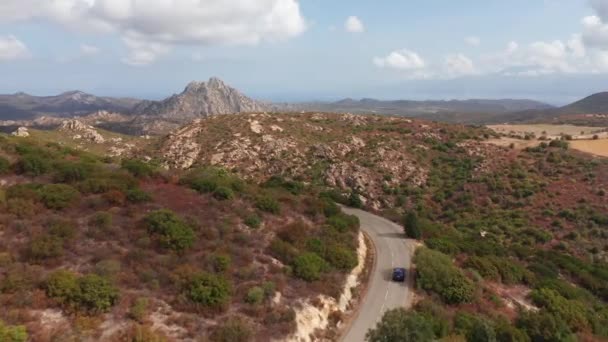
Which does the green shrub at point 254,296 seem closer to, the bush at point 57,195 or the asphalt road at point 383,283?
the asphalt road at point 383,283

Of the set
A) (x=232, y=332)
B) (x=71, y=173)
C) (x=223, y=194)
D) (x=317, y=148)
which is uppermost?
(x=71, y=173)

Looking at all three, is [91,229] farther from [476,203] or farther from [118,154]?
[118,154]

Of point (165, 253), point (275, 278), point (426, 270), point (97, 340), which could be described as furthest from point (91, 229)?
point (426, 270)

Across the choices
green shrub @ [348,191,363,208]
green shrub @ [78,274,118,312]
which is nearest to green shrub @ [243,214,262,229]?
green shrub @ [78,274,118,312]

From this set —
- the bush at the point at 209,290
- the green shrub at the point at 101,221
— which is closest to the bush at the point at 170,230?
the green shrub at the point at 101,221

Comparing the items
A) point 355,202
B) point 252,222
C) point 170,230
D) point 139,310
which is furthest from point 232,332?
point 355,202

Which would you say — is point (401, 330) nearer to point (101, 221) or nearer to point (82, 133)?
point (101, 221)

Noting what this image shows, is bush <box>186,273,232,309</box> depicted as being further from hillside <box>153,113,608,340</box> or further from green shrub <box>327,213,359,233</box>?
green shrub <box>327,213,359,233</box>
